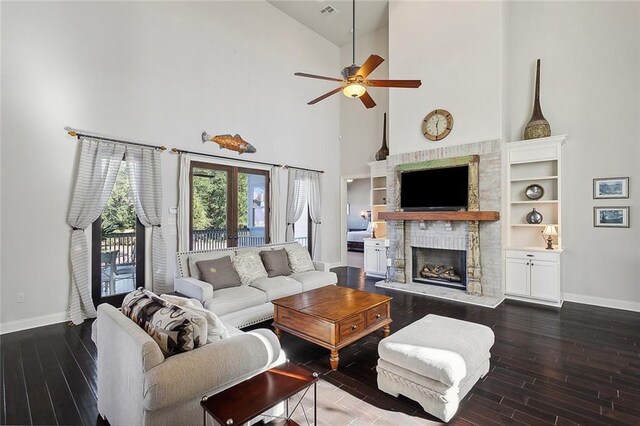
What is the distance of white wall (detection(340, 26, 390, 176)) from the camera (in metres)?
7.52

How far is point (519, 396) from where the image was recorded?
2.45 meters

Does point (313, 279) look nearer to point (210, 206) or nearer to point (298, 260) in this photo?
point (298, 260)

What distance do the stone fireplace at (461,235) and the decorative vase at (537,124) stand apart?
0.57 meters

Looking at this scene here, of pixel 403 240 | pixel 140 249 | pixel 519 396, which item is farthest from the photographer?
pixel 403 240

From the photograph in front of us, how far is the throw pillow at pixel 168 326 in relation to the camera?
174 centimetres

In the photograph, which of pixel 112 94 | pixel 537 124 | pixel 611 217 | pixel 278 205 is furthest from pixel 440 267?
pixel 112 94

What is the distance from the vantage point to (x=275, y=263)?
183 inches

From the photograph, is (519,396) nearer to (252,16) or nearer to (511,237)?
(511,237)

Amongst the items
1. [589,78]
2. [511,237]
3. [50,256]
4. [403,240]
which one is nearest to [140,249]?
[50,256]

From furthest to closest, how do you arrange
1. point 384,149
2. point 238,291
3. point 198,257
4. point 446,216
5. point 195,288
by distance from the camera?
point 384,149
point 446,216
point 198,257
point 238,291
point 195,288

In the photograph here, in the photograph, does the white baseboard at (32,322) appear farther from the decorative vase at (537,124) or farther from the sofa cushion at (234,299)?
the decorative vase at (537,124)

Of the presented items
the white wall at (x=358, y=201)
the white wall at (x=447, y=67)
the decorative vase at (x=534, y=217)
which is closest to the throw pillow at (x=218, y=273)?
the white wall at (x=447, y=67)

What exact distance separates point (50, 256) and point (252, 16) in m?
5.67

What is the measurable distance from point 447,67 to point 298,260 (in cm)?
453
